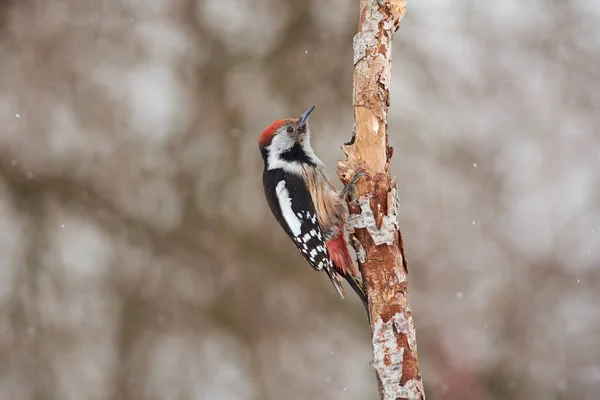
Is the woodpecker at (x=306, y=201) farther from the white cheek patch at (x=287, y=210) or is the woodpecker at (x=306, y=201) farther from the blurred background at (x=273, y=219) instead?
the blurred background at (x=273, y=219)

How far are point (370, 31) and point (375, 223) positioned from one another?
829 millimetres

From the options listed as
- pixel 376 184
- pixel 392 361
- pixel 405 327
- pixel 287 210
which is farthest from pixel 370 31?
pixel 392 361

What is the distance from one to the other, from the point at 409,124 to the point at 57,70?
3327 millimetres

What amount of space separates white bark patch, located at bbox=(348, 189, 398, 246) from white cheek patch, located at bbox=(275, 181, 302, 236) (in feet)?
1.99

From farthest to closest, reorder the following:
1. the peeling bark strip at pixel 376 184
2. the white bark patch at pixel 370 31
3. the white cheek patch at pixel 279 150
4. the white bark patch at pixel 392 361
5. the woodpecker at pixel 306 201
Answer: the white cheek patch at pixel 279 150, the woodpecker at pixel 306 201, the white bark patch at pixel 370 31, the peeling bark strip at pixel 376 184, the white bark patch at pixel 392 361

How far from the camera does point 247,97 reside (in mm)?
6082

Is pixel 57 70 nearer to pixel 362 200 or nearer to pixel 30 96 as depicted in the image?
pixel 30 96

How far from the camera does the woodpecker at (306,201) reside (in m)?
3.33

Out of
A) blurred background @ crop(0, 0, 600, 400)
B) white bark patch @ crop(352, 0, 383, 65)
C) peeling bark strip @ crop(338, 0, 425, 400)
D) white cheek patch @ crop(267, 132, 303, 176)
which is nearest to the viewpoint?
peeling bark strip @ crop(338, 0, 425, 400)

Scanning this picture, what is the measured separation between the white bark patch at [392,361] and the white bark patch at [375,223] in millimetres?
328

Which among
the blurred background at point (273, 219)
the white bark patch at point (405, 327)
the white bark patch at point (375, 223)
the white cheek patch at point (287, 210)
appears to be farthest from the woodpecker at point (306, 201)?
the blurred background at point (273, 219)

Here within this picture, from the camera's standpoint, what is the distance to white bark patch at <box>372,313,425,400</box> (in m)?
2.60

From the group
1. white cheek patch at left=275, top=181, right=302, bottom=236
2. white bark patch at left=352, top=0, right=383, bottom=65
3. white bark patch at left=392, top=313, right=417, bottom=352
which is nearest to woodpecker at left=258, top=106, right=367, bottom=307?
white cheek patch at left=275, top=181, right=302, bottom=236

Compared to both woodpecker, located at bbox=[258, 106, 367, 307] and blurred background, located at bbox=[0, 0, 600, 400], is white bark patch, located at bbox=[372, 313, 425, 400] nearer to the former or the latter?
woodpecker, located at bbox=[258, 106, 367, 307]
